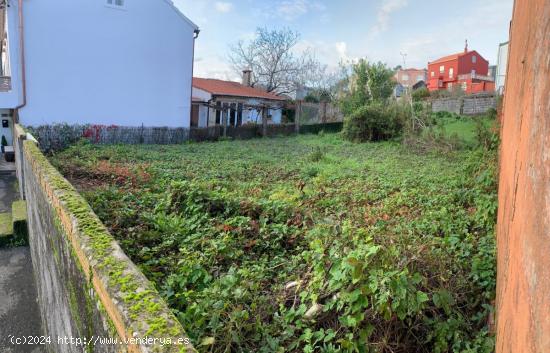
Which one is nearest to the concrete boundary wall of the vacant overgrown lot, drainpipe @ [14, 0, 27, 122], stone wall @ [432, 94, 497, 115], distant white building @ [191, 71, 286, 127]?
the vacant overgrown lot

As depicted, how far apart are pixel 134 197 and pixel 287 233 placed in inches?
96.1

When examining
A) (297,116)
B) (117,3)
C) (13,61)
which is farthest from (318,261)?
(297,116)

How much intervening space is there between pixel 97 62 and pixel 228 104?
932cm

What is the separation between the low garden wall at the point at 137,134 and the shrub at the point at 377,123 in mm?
5390

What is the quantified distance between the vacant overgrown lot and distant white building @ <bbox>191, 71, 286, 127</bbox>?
1721 cm

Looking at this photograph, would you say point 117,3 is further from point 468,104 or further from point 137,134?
point 468,104

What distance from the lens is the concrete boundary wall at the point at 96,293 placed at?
1524 mm

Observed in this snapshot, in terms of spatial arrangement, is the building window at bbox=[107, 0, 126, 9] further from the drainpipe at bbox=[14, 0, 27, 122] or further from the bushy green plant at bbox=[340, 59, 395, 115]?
the bushy green plant at bbox=[340, 59, 395, 115]

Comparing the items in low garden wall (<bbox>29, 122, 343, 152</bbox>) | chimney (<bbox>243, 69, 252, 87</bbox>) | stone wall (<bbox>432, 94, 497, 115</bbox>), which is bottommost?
low garden wall (<bbox>29, 122, 343, 152</bbox>)

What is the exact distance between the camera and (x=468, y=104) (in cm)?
2331

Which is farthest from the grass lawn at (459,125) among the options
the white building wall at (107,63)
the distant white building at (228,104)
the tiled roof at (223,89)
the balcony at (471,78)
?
the balcony at (471,78)

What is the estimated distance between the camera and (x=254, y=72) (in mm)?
38094

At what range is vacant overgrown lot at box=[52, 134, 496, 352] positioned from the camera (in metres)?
2.62

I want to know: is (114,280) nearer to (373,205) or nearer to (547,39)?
(547,39)
